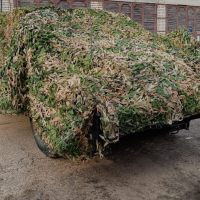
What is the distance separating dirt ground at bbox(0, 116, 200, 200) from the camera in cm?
314

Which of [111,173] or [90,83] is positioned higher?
[90,83]

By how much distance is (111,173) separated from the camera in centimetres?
363

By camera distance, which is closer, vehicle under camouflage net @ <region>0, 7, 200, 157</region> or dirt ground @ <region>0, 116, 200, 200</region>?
vehicle under camouflage net @ <region>0, 7, 200, 157</region>

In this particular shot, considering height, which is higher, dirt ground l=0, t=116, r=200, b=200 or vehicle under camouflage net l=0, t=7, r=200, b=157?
vehicle under camouflage net l=0, t=7, r=200, b=157

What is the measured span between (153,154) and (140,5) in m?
16.1

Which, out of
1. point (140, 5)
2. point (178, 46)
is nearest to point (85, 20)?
point (178, 46)

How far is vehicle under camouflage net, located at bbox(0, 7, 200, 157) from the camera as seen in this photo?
2.88 metres

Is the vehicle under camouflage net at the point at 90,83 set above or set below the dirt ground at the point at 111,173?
above

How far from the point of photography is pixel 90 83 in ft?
9.98

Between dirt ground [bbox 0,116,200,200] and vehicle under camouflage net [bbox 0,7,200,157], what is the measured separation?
409 millimetres

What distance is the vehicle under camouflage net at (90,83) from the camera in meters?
2.88

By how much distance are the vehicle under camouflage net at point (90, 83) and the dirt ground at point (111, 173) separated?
1.34 ft

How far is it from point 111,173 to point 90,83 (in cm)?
127

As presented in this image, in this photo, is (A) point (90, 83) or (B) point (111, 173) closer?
(A) point (90, 83)
